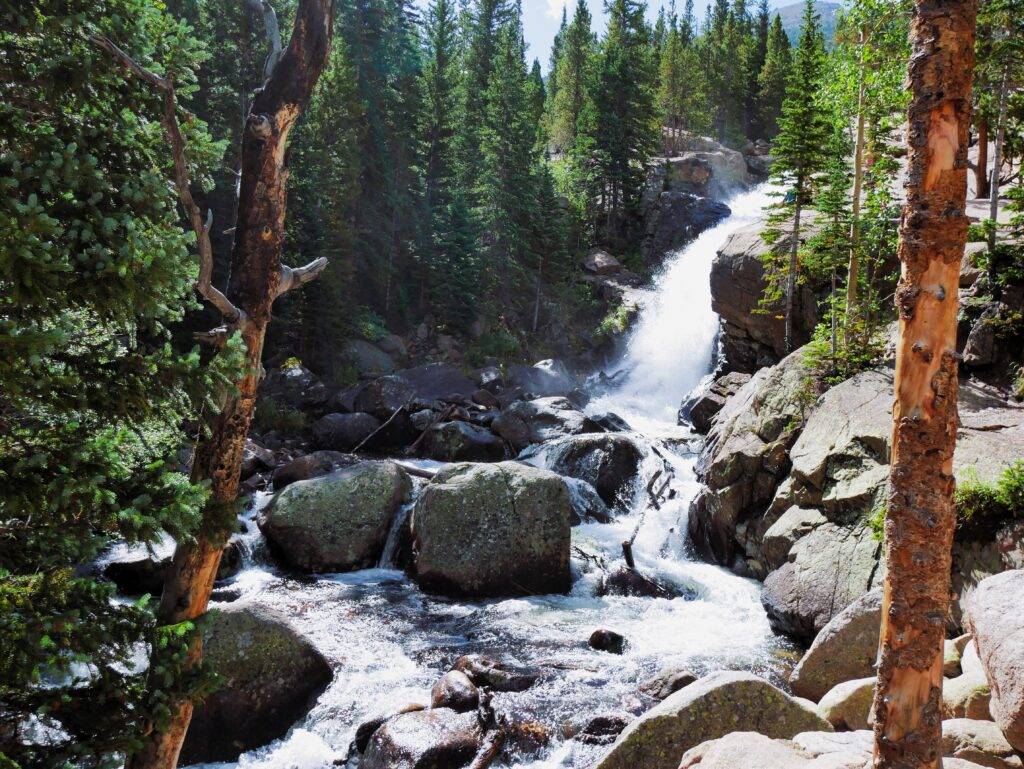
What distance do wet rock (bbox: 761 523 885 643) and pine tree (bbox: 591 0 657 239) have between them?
36.7m

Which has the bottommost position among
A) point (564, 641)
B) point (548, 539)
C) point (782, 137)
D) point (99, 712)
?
point (564, 641)

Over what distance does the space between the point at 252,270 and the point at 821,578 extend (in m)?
9.57

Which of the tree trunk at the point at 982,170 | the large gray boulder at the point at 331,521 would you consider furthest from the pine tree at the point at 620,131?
the large gray boulder at the point at 331,521

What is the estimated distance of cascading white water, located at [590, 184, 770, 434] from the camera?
2998 centimetres

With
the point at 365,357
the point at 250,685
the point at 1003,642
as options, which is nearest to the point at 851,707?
the point at 1003,642

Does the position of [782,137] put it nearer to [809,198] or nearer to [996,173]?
[809,198]

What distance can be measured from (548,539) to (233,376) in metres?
8.97

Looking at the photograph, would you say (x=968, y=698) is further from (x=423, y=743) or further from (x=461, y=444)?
(x=461, y=444)

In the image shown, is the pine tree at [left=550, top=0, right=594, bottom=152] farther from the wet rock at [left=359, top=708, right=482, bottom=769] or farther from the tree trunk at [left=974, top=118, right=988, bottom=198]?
the wet rock at [left=359, top=708, right=482, bottom=769]

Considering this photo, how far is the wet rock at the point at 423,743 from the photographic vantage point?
739 cm

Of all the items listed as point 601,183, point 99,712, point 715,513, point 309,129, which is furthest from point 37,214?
point 601,183

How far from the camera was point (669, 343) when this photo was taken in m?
33.9

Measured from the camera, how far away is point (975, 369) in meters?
12.8

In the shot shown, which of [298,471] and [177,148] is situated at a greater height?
[177,148]
